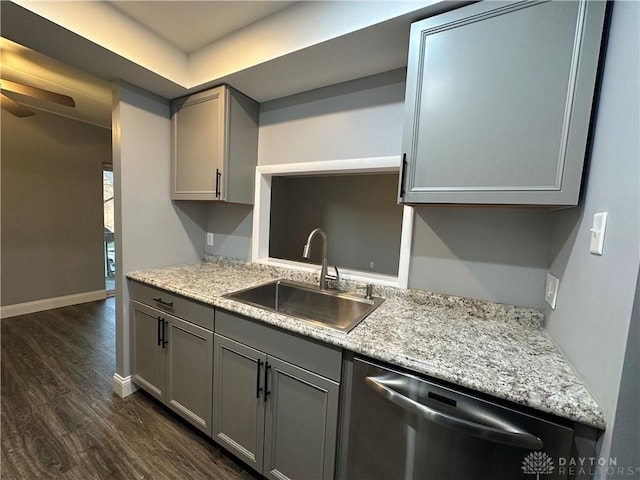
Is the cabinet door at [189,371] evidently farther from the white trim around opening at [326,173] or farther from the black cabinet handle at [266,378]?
the white trim around opening at [326,173]

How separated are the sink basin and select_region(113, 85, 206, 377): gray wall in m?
0.99

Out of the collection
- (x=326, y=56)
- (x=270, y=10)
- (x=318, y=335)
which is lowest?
(x=318, y=335)

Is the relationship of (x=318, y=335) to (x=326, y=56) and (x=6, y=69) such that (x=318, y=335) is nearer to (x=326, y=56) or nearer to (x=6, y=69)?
(x=326, y=56)

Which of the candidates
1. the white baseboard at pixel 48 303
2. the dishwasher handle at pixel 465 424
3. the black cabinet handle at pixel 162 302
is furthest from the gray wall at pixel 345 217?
the dishwasher handle at pixel 465 424

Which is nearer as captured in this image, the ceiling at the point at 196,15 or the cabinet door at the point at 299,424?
the cabinet door at the point at 299,424

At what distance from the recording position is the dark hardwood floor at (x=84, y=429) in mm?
1430

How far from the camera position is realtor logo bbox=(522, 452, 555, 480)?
76 cm

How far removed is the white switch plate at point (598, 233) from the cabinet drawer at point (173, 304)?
5.31ft

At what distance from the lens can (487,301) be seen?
138 cm

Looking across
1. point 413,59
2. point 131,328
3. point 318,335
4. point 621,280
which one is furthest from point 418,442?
point 131,328

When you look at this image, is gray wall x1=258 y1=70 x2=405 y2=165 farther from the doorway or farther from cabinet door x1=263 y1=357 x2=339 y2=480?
the doorway

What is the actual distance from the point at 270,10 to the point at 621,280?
1.88m

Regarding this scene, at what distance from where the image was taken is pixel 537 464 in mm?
769

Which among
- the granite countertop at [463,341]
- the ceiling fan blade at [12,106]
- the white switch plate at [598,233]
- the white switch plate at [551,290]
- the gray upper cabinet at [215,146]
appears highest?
the ceiling fan blade at [12,106]
